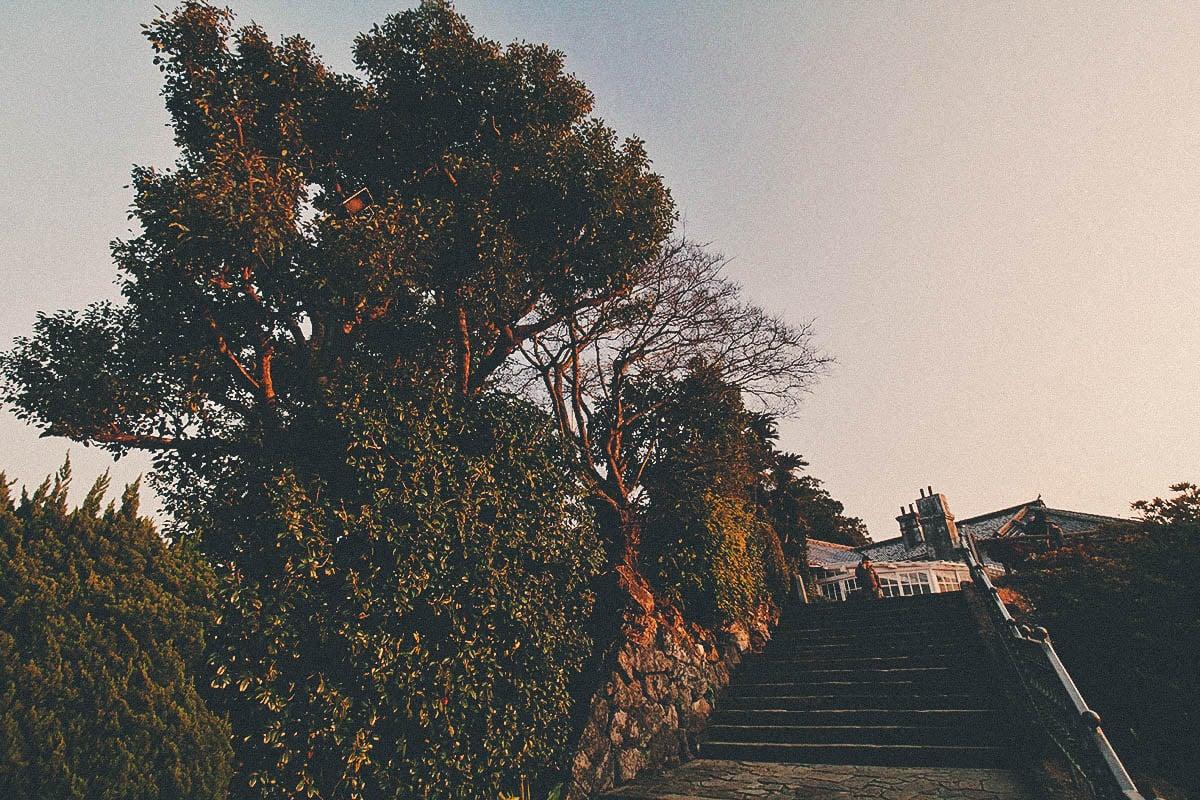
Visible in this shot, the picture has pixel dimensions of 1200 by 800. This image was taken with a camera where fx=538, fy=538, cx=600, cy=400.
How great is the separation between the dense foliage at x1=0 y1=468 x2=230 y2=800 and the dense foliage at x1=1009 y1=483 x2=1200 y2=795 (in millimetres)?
10457

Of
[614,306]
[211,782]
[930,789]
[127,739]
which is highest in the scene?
[614,306]

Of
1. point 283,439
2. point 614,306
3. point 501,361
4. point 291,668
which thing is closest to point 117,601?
point 291,668

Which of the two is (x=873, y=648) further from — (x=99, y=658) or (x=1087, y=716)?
(x=99, y=658)

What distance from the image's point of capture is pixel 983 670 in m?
9.22

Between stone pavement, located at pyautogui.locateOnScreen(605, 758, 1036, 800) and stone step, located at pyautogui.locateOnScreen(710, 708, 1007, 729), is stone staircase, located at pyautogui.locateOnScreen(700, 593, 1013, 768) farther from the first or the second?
stone pavement, located at pyautogui.locateOnScreen(605, 758, 1036, 800)

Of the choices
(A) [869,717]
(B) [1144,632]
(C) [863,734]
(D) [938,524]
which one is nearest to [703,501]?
(A) [869,717]

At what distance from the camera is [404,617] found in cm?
637

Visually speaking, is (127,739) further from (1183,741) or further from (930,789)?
(1183,741)

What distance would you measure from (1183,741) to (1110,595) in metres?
2.33

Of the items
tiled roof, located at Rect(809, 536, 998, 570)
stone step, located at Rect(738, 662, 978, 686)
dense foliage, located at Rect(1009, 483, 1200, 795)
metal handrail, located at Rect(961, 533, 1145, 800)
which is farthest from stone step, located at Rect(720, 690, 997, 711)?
tiled roof, located at Rect(809, 536, 998, 570)

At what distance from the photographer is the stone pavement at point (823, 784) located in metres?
6.36

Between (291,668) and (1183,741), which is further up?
(291,668)

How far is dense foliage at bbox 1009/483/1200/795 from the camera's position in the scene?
6867 mm

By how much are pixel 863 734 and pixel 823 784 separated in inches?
65.2
